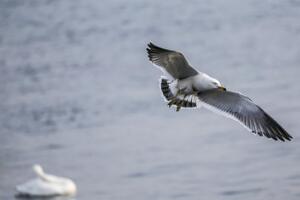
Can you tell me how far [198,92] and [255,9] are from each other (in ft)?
39.1

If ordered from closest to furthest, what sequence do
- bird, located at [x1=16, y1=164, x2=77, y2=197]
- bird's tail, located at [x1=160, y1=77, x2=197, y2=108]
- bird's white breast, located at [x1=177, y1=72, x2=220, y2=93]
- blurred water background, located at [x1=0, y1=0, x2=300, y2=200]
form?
bird's white breast, located at [x1=177, y1=72, x2=220, y2=93], bird's tail, located at [x1=160, y1=77, x2=197, y2=108], bird, located at [x1=16, y1=164, x2=77, y2=197], blurred water background, located at [x1=0, y1=0, x2=300, y2=200]

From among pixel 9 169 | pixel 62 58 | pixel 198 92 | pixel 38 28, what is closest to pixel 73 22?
pixel 38 28

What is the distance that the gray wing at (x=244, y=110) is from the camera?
1072 cm

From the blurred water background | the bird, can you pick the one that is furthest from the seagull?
the bird

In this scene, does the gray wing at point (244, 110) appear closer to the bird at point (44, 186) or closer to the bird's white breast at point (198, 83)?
the bird's white breast at point (198, 83)

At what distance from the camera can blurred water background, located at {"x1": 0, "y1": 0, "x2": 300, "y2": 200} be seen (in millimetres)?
14914

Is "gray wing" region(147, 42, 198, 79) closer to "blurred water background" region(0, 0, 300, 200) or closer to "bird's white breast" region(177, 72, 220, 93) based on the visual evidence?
"bird's white breast" region(177, 72, 220, 93)

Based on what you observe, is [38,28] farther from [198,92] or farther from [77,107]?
[198,92]

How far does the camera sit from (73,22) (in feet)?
74.1

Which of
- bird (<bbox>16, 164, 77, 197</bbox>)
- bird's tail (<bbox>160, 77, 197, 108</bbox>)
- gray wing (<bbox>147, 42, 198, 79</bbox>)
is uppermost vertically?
gray wing (<bbox>147, 42, 198, 79</bbox>)

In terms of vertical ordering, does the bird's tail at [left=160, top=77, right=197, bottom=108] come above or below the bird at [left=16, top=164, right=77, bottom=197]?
above

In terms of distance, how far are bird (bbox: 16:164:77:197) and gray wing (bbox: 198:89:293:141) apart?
4007mm

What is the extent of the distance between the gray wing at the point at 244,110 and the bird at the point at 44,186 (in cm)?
401

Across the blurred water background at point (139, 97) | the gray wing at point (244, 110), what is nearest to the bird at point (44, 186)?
the blurred water background at point (139, 97)
